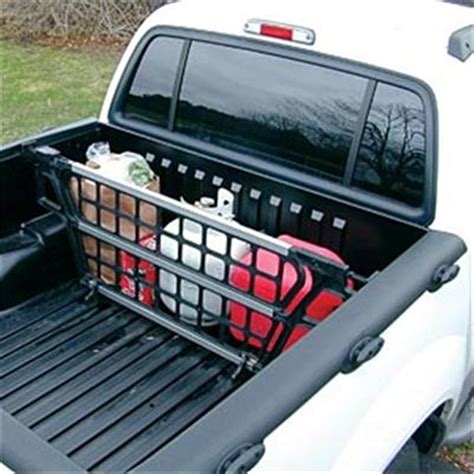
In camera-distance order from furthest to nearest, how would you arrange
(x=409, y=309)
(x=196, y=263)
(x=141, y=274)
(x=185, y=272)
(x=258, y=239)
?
1. (x=141, y=274)
2. (x=196, y=263)
3. (x=185, y=272)
4. (x=258, y=239)
5. (x=409, y=309)

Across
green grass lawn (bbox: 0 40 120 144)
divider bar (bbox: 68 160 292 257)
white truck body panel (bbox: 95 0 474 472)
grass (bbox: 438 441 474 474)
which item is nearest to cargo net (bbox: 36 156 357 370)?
divider bar (bbox: 68 160 292 257)

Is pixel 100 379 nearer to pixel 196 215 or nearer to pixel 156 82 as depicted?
pixel 196 215

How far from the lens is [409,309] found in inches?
90.0

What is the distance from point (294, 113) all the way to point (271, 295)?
74cm

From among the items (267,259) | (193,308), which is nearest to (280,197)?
(267,259)

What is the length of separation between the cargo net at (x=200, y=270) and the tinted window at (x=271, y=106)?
14.6 inches

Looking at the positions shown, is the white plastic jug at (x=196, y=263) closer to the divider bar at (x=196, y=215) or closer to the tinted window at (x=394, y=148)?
the divider bar at (x=196, y=215)

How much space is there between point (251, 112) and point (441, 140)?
814 millimetres

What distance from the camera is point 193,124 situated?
3367 mm

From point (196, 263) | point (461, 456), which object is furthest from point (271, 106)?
point (461, 456)

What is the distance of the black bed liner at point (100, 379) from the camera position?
254cm

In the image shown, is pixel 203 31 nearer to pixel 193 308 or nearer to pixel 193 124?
pixel 193 124

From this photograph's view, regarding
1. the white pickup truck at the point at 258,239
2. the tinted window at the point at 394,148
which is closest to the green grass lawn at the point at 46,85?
the white pickup truck at the point at 258,239

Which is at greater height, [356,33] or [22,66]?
[356,33]
